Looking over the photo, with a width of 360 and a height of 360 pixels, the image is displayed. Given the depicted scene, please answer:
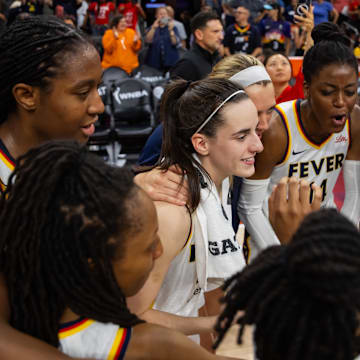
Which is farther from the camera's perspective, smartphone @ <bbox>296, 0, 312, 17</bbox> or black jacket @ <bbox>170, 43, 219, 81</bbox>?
black jacket @ <bbox>170, 43, 219, 81</bbox>

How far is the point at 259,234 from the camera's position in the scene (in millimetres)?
2365

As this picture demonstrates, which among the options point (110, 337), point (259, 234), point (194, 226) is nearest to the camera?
point (110, 337)

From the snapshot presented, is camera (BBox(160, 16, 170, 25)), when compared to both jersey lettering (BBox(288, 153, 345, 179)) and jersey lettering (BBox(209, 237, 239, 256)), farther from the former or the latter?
jersey lettering (BBox(209, 237, 239, 256))

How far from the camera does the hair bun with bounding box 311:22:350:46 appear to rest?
234 centimetres

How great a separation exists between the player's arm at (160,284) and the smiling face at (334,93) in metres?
1.01

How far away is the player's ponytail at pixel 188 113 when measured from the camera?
1.78 meters

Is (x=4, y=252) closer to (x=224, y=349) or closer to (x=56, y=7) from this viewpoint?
(x=224, y=349)

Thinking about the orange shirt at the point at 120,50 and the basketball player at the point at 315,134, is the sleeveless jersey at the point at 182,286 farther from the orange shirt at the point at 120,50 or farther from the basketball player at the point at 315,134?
the orange shirt at the point at 120,50

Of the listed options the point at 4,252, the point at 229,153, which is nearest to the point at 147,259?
the point at 4,252

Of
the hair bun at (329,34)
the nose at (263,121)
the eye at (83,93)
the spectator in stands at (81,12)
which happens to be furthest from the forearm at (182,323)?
Answer: the spectator in stands at (81,12)

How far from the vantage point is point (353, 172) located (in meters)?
2.51

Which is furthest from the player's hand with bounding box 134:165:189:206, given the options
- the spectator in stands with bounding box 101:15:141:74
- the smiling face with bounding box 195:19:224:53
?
the spectator in stands with bounding box 101:15:141:74

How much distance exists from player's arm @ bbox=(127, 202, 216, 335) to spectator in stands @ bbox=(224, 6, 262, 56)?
6.71m

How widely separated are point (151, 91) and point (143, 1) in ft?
13.4
